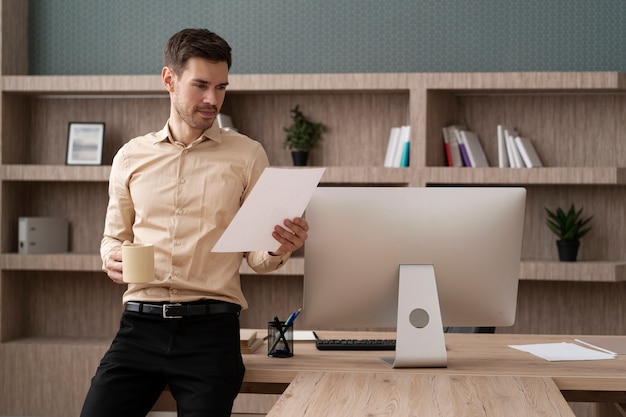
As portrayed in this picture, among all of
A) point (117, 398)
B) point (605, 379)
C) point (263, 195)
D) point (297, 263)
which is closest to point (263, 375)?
point (117, 398)

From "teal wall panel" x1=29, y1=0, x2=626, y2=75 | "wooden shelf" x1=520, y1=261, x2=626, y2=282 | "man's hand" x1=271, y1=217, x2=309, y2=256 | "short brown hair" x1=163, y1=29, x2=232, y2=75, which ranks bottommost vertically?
"wooden shelf" x1=520, y1=261, x2=626, y2=282

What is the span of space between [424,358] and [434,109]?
231cm

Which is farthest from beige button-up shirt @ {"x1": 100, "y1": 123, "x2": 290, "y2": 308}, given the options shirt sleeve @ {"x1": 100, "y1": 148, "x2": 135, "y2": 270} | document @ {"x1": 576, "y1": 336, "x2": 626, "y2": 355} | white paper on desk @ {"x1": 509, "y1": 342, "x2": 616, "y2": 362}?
document @ {"x1": 576, "y1": 336, "x2": 626, "y2": 355}

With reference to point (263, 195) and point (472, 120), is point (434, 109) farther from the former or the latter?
point (263, 195)

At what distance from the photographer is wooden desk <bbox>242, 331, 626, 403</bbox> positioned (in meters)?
2.17

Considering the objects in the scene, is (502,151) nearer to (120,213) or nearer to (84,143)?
(84,143)

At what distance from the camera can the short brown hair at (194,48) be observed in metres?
2.19

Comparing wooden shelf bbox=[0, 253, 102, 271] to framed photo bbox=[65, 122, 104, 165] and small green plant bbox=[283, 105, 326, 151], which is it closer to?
framed photo bbox=[65, 122, 104, 165]

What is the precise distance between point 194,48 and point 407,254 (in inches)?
30.7

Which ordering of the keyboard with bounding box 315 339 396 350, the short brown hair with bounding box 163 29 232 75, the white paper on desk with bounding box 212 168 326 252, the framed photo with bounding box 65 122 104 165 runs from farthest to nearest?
the framed photo with bounding box 65 122 104 165, the keyboard with bounding box 315 339 396 350, the short brown hair with bounding box 163 29 232 75, the white paper on desk with bounding box 212 168 326 252

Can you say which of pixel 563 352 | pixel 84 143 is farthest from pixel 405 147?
pixel 563 352

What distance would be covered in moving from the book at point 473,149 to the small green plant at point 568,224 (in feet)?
1.36

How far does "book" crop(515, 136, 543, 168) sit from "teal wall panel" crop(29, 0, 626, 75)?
0.43m

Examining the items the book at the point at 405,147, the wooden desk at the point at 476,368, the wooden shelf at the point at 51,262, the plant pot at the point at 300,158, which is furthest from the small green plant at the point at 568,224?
the wooden desk at the point at 476,368
